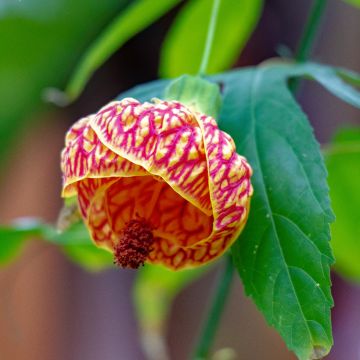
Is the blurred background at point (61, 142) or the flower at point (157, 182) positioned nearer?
the flower at point (157, 182)

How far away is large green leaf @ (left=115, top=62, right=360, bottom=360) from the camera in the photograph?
541mm

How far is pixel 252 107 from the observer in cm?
67

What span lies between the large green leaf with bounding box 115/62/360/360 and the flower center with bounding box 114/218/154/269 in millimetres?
71

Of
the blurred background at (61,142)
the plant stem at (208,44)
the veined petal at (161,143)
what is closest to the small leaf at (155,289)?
the plant stem at (208,44)

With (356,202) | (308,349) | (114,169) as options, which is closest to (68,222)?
(114,169)

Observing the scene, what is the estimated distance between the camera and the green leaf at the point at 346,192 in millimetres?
879

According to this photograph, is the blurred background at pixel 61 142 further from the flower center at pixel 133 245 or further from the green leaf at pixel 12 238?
the flower center at pixel 133 245

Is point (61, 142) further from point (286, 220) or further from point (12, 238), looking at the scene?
point (286, 220)

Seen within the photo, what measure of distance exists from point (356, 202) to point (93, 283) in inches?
70.9

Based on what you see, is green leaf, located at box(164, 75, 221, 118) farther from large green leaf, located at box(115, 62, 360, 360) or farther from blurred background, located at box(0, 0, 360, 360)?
blurred background, located at box(0, 0, 360, 360)

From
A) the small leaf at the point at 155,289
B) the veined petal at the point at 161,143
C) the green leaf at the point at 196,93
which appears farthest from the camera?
the small leaf at the point at 155,289

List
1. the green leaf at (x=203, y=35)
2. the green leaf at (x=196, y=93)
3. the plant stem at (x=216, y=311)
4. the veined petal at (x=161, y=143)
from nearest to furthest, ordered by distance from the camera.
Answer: the veined petal at (x=161, y=143) < the green leaf at (x=196, y=93) < the plant stem at (x=216, y=311) < the green leaf at (x=203, y=35)

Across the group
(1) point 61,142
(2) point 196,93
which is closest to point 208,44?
(2) point 196,93

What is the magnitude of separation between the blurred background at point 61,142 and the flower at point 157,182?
183cm
